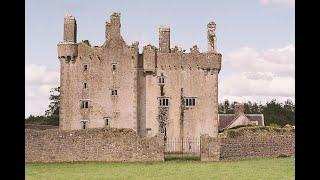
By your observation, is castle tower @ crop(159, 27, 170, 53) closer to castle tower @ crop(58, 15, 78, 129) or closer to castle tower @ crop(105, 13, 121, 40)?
castle tower @ crop(105, 13, 121, 40)

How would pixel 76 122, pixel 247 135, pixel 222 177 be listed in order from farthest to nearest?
pixel 76 122 → pixel 247 135 → pixel 222 177

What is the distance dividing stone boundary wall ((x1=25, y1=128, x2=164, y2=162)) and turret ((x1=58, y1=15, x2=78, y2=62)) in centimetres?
1585

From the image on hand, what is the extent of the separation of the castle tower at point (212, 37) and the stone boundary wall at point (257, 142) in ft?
44.8

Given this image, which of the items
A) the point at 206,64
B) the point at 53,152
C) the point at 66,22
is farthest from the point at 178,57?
the point at 53,152

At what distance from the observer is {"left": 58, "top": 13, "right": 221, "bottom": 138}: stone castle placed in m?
48.3

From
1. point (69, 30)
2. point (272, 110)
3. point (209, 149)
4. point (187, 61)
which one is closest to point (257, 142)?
point (209, 149)

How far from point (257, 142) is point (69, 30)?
812 inches

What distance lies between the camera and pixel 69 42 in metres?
48.8

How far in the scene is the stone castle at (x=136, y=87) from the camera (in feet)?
159

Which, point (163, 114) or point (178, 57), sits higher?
point (178, 57)

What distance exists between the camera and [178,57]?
161ft

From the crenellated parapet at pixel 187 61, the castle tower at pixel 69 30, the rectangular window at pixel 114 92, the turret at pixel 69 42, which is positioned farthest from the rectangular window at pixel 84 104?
the crenellated parapet at pixel 187 61
